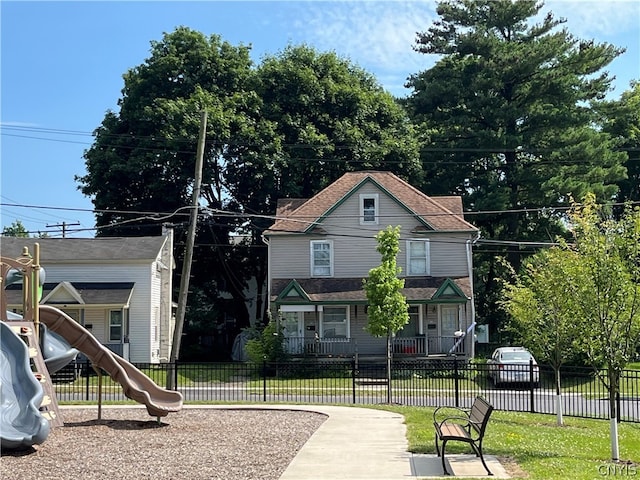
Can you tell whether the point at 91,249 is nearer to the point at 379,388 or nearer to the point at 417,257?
the point at 417,257

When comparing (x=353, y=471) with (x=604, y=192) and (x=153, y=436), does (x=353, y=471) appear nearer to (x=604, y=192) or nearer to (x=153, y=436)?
(x=153, y=436)

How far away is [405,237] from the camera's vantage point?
118ft

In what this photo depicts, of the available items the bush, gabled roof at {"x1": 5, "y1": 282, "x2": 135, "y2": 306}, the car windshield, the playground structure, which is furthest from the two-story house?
the playground structure

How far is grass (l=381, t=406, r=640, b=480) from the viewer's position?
10.7 meters

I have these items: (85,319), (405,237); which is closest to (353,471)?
(405,237)

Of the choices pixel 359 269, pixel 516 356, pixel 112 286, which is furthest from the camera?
pixel 112 286

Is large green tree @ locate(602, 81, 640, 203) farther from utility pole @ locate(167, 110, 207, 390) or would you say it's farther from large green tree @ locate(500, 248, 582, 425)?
large green tree @ locate(500, 248, 582, 425)

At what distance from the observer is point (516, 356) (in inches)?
1192

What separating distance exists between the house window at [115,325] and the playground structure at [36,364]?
67.9 ft

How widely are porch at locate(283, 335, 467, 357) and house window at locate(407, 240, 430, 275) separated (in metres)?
3.30

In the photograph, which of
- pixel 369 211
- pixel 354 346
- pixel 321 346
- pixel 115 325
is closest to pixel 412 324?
pixel 354 346

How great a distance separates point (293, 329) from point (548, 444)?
22.6m

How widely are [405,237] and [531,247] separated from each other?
15.3 metres

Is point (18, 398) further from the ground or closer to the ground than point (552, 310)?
closer to the ground
